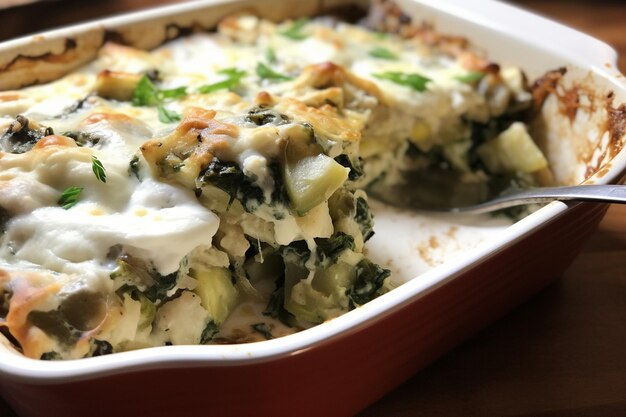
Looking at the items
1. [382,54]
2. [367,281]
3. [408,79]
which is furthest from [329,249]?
[382,54]

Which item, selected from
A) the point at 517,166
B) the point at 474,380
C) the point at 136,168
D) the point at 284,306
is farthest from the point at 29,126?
the point at 517,166

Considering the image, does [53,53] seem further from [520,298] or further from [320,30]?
[520,298]

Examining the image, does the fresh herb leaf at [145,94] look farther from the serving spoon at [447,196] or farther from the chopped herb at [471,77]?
the chopped herb at [471,77]

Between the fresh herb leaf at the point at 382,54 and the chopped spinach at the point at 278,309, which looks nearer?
the chopped spinach at the point at 278,309

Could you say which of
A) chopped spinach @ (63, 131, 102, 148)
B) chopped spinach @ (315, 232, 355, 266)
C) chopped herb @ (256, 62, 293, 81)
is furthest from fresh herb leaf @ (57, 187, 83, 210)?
chopped herb @ (256, 62, 293, 81)

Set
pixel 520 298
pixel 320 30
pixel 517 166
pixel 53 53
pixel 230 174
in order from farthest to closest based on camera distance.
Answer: pixel 320 30 → pixel 517 166 → pixel 53 53 → pixel 520 298 → pixel 230 174

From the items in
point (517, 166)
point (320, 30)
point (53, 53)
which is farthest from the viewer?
point (320, 30)

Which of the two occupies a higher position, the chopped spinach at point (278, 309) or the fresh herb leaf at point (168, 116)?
the fresh herb leaf at point (168, 116)

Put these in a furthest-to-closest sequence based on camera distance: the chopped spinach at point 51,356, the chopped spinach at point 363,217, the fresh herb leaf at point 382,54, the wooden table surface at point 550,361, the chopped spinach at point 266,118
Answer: the fresh herb leaf at point 382,54 < the chopped spinach at point 363,217 < the chopped spinach at point 266,118 < the wooden table surface at point 550,361 < the chopped spinach at point 51,356

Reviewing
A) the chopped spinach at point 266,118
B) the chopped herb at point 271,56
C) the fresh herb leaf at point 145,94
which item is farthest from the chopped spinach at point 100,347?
the chopped herb at point 271,56
